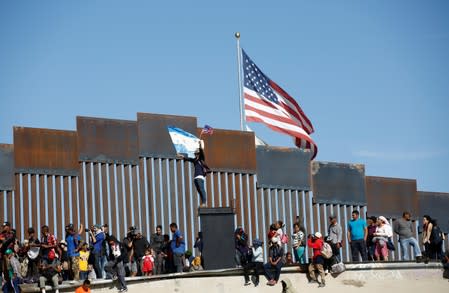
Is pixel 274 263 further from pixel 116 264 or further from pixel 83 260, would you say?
pixel 83 260

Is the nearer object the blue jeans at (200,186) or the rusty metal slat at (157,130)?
the blue jeans at (200,186)

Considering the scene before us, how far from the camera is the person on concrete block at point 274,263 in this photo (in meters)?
27.3

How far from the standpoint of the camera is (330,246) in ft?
91.2

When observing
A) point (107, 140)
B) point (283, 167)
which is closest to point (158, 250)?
point (107, 140)

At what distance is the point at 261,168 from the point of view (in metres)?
33.4

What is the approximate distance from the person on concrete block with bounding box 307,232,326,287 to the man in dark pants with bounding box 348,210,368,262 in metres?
1.11

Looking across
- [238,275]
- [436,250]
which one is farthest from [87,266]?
[436,250]

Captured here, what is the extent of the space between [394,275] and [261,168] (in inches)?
230

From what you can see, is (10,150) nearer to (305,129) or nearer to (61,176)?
(61,176)

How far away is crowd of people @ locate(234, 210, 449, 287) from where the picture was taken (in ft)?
90.3

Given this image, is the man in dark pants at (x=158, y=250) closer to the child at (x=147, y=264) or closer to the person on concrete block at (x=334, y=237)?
the child at (x=147, y=264)

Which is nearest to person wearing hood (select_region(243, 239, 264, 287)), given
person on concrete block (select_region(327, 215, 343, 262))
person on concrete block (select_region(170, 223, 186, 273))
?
person on concrete block (select_region(170, 223, 186, 273))

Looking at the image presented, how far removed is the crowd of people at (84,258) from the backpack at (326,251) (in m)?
2.52

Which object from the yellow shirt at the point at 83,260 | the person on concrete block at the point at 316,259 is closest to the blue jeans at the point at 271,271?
the person on concrete block at the point at 316,259
